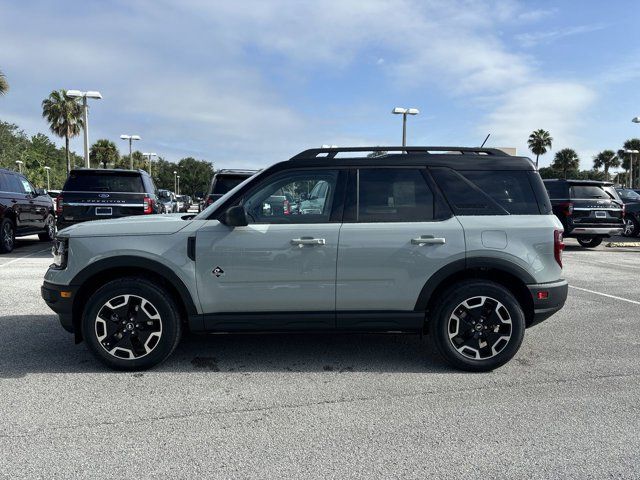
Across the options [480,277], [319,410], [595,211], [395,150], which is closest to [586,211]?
[595,211]

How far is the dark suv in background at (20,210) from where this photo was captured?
39.0 ft

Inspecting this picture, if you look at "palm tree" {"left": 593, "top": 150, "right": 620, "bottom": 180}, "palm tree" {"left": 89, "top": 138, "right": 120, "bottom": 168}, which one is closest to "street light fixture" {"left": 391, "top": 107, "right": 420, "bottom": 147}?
"palm tree" {"left": 89, "top": 138, "right": 120, "bottom": 168}

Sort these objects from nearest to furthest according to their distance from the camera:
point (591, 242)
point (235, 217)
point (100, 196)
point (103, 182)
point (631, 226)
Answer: point (235, 217) → point (100, 196) → point (103, 182) → point (591, 242) → point (631, 226)

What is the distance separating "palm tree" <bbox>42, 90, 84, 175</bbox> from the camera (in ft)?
156

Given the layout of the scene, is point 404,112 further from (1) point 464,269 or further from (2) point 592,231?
(1) point 464,269

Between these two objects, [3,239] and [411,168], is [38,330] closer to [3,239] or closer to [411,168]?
[411,168]

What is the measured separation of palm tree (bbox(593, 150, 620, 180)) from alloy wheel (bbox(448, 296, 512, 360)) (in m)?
86.5

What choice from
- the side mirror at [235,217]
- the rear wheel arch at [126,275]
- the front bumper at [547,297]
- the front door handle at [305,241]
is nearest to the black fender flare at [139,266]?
the rear wheel arch at [126,275]

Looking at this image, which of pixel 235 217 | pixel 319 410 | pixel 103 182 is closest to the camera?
pixel 319 410

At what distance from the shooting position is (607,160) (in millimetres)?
79062

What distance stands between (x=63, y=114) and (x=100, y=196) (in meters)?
43.2

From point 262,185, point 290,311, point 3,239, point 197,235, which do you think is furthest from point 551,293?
point 3,239

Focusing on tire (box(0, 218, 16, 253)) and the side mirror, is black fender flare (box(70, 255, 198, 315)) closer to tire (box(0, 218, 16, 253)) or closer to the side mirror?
the side mirror

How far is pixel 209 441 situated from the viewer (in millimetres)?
3111
